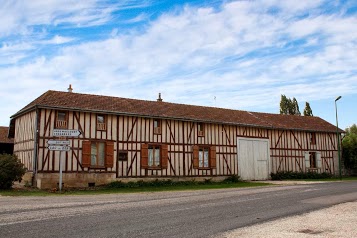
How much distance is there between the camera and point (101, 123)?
2052 centimetres

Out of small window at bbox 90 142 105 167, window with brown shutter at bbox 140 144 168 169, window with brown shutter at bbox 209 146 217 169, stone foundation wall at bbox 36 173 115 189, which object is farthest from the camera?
window with brown shutter at bbox 209 146 217 169

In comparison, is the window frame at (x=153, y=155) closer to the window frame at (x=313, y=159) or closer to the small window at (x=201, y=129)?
the small window at (x=201, y=129)

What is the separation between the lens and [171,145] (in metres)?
22.7

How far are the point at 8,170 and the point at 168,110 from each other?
10.7 m

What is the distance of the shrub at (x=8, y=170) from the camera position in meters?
16.3

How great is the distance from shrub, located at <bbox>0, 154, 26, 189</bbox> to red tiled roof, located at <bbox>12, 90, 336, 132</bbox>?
329 centimetres

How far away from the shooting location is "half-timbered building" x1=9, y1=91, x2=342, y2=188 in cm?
1917

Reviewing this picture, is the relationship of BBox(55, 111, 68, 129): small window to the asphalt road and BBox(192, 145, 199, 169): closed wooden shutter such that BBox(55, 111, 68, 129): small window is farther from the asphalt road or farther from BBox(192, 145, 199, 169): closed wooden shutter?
the asphalt road

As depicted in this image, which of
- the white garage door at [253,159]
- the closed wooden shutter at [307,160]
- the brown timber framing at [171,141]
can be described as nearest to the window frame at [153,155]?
the brown timber framing at [171,141]

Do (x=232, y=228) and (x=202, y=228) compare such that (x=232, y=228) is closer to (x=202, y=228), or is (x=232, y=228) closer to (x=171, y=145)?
(x=202, y=228)

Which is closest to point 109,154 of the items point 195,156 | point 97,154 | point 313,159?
point 97,154

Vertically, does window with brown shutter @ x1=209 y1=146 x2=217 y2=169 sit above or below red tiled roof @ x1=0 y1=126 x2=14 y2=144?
below

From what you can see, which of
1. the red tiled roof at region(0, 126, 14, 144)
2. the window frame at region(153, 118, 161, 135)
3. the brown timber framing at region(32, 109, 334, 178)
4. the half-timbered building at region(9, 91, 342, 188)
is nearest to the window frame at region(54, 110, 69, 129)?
the half-timbered building at region(9, 91, 342, 188)

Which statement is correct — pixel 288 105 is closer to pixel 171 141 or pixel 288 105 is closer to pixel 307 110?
pixel 307 110
